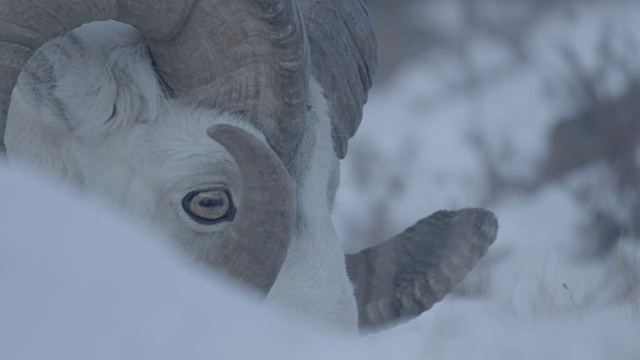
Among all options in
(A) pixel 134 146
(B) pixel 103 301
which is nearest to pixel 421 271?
(A) pixel 134 146

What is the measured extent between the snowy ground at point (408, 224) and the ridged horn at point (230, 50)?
25.2 inches

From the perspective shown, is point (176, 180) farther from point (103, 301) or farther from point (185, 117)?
point (103, 301)

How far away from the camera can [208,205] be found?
4.38 m

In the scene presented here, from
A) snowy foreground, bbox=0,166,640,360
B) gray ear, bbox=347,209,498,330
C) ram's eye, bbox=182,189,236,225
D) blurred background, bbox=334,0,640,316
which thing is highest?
snowy foreground, bbox=0,166,640,360

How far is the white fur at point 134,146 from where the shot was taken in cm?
430

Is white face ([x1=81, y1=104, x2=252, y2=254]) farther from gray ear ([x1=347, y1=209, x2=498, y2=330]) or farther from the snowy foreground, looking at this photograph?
the snowy foreground

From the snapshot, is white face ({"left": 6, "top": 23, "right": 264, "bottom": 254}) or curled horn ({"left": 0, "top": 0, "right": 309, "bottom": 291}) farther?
white face ({"left": 6, "top": 23, "right": 264, "bottom": 254})

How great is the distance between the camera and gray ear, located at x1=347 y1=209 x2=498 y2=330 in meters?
5.40

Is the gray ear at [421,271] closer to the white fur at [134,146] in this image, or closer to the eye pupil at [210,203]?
the white fur at [134,146]

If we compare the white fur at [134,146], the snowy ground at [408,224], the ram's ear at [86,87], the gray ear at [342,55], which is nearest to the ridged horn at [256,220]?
the snowy ground at [408,224]

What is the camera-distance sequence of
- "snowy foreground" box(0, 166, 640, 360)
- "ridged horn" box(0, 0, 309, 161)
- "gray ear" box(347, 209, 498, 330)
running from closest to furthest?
"snowy foreground" box(0, 166, 640, 360) → "ridged horn" box(0, 0, 309, 161) → "gray ear" box(347, 209, 498, 330)

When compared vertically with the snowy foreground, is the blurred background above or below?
below

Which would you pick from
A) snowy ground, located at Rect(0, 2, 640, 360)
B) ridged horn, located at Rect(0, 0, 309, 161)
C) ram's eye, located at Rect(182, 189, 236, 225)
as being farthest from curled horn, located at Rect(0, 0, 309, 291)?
snowy ground, located at Rect(0, 2, 640, 360)

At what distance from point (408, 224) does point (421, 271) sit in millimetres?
1818
